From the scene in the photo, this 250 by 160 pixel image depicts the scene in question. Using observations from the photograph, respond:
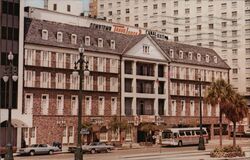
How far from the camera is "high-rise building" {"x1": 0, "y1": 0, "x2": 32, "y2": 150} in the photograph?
66250 mm

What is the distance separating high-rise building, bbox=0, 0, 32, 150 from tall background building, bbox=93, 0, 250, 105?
58.7 metres

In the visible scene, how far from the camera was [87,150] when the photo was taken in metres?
63.3

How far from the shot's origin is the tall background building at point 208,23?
117688 mm

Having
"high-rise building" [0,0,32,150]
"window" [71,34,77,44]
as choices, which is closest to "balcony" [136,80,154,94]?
"window" [71,34,77,44]

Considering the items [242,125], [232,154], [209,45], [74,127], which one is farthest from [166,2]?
[232,154]

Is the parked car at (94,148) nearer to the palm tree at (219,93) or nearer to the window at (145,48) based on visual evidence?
the palm tree at (219,93)

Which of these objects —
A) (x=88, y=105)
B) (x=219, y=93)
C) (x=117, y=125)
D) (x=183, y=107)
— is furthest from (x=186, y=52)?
(x=219, y=93)

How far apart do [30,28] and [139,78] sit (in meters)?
20.3

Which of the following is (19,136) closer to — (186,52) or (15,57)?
(15,57)

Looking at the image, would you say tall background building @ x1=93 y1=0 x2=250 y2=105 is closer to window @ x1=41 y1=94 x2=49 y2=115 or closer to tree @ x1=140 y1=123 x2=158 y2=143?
tree @ x1=140 y1=123 x2=158 y2=143

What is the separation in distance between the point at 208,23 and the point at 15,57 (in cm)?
6393

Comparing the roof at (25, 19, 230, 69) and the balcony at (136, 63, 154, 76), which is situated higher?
the roof at (25, 19, 230, 69)

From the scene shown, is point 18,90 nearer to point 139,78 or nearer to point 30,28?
point 30,28

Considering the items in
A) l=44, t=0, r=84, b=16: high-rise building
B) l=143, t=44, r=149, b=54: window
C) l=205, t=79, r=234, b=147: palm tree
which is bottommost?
l=205, t=79, r=234, b=147: palm tree
